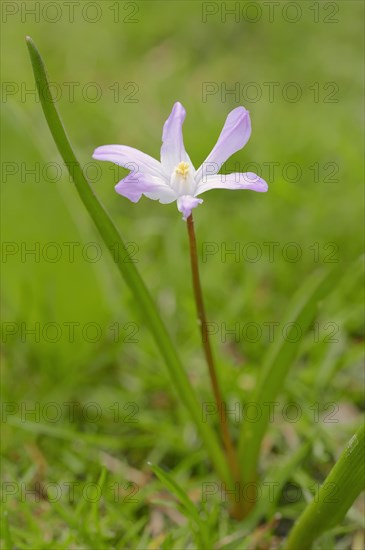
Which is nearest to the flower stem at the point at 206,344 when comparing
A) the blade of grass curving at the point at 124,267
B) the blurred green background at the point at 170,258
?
the blade of grass curving at the point at 124,267

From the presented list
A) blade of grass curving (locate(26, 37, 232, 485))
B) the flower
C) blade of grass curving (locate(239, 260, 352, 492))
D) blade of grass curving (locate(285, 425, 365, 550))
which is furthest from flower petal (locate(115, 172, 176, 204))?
blade of grass curving (locate(285, 425, 365, 550))

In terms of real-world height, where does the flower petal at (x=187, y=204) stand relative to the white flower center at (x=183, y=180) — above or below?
below

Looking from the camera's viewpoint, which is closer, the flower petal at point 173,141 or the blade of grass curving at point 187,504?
the flower petal at point 173,141

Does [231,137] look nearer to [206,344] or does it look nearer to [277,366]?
[206,344]

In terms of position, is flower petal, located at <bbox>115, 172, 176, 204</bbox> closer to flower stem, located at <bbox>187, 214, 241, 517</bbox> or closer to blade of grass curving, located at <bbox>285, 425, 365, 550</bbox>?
flower stem, located at <bbox>187, 214, 241, 517</bbox>

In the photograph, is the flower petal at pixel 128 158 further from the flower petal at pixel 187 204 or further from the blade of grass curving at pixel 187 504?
the blade of grass curving at pixel 187 504

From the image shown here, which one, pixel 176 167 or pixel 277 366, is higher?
pixel 176 167

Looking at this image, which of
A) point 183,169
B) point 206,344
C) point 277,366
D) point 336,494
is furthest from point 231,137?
point 336,494
